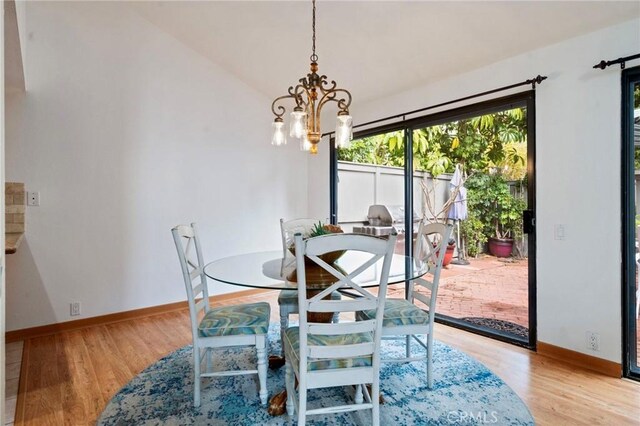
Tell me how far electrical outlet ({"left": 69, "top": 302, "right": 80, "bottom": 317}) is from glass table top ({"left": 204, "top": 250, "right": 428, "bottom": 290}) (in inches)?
71.8

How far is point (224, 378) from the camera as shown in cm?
231

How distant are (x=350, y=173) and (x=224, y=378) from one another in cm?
297

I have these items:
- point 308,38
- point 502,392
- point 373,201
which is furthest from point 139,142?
point 502,392

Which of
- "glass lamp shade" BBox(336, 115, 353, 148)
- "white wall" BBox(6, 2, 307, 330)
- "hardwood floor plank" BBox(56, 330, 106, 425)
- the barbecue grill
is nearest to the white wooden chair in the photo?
"glass lamp shade" BBox(336, 115, 353, 148)

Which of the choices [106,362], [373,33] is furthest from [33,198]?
[373,33]

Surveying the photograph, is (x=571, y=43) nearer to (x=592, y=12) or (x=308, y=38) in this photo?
(x=592, y=12)

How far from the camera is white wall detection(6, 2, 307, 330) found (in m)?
3.08

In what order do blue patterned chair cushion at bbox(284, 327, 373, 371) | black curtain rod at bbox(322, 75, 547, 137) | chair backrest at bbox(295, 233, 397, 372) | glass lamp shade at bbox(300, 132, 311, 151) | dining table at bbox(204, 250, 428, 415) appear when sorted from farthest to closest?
black curtain rod at bbox(322, 75, 547, 137)
glass lamp shade at bbox(300, 132, 311, 151)
dining table at bbox(204, 250, 428, 415)
blue patterned chair cushion at bbox(284, 327, 373, 371)
chair backrest at bbox(295, 233, 397, 372)

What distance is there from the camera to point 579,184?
2459 mm

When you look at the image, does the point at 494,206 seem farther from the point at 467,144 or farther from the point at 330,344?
the point at 330,344

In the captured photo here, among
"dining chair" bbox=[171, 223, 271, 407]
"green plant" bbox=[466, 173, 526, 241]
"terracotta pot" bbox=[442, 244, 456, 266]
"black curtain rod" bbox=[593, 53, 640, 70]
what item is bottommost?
"dining chair" bbox=[171, 223, 271, 407]

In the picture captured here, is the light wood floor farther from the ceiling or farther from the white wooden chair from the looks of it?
the ceiling

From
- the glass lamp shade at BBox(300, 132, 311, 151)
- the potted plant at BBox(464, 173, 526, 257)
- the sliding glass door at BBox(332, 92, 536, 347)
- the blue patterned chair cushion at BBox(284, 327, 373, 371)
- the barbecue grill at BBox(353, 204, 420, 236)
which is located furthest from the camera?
the barbecue grill at BBox(353, 204, 420, 236)

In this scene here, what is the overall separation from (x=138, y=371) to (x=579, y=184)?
11.2 ft
